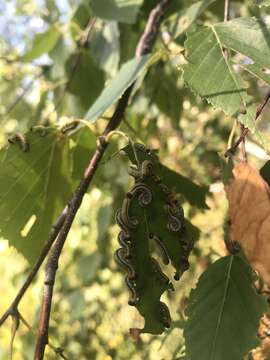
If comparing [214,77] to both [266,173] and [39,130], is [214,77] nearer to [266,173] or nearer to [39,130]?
[266,173]

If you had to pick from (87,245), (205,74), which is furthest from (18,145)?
(87,245)

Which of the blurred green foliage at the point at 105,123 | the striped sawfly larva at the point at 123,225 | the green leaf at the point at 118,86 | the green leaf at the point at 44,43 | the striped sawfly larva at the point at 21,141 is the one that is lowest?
the blurred green foliage at the point at 105,123

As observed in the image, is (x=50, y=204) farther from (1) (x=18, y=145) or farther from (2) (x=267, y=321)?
(2) (x=267, y=321)

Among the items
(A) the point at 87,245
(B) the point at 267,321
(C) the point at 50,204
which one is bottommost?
(A) the point at 87,245

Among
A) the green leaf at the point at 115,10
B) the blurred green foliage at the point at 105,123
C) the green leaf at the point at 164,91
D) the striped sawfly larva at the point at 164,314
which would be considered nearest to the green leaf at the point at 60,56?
the blurred green foliage at the point at 105,123

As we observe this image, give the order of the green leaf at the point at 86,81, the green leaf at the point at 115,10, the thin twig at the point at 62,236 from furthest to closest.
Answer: the green leaf at the point at 86,81, the green leaf at the point at 115,10, the thin twig at the point at 62,236

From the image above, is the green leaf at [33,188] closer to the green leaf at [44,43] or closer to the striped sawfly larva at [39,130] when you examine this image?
the striped sawfly larva at [39,130]

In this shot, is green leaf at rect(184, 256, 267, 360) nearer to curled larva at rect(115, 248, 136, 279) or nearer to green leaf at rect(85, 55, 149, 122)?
curled larva at rect(115, 248, 136, 279)
